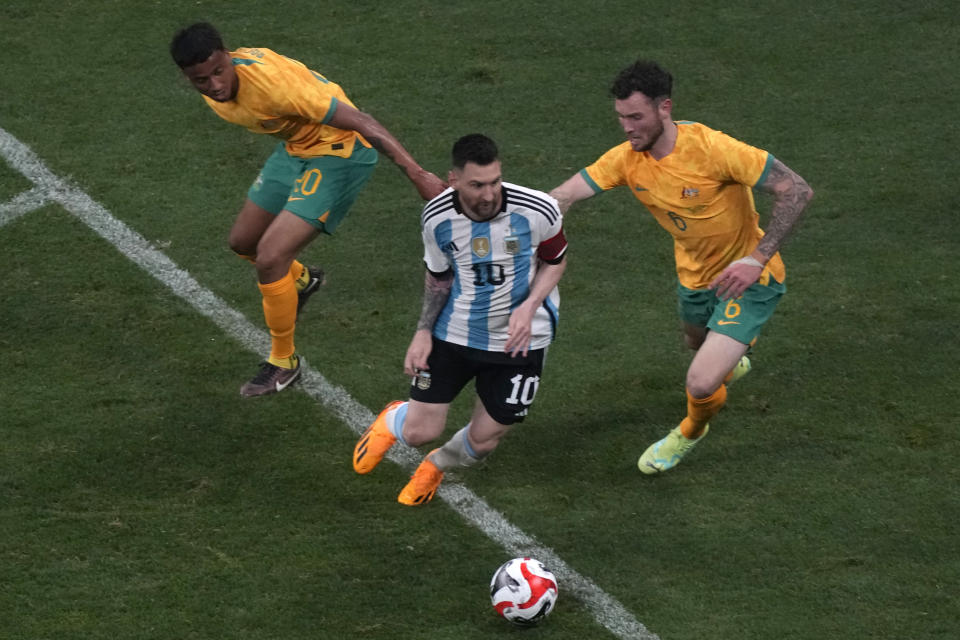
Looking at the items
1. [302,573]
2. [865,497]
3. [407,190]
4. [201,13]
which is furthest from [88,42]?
[865,497]

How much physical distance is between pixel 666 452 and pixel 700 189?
1.37m

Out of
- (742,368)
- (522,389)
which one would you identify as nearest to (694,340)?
(742,368)

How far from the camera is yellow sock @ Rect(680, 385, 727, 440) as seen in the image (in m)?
6.65

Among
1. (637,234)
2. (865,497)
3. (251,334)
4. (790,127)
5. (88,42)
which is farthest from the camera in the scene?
(88,42)

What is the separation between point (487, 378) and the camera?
6.37 m

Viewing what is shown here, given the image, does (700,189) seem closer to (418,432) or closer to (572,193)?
(572,193)

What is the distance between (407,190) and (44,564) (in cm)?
411

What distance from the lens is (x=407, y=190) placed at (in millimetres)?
9438

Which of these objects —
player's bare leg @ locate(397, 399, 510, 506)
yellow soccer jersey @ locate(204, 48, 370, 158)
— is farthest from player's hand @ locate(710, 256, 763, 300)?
yellow soccer jersey @ locate(204, 48, 370, 158)

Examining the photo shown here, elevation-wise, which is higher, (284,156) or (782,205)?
(782,205)

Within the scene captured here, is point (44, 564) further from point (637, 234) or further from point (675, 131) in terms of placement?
point (637, 234)

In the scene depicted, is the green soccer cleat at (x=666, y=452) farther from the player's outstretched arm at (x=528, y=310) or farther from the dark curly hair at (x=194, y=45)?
the dark curly hair at (x=194, y=45)

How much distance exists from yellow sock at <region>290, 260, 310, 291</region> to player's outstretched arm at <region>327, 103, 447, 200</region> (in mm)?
1150

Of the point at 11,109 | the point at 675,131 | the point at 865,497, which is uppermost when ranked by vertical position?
the point at 675,131
